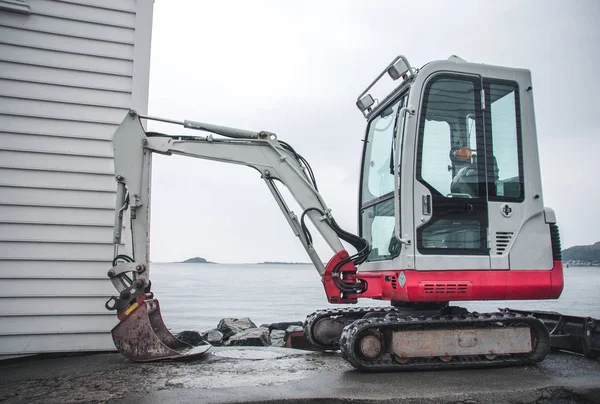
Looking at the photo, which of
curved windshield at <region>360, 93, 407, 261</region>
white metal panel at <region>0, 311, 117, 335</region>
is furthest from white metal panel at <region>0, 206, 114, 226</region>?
curved windshield at <region>360, 93, 407, 261</region>

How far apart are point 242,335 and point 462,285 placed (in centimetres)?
515

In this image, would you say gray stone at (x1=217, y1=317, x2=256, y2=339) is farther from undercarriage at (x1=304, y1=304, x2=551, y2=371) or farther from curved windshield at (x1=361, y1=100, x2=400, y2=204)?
undercarriage at (x1=304, y1=304, x2=551, y2=371)

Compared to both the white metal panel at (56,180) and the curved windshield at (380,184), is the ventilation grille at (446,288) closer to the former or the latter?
the curved windshield at (380,184)

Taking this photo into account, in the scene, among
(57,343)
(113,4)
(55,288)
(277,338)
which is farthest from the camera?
(277,338)

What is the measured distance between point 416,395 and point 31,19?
613cm

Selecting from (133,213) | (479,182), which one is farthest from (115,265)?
(479,182)

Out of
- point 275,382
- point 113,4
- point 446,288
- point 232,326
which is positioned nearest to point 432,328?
point 446,288

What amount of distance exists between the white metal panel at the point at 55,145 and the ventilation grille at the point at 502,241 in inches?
182

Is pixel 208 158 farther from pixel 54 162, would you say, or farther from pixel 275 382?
pixel 275 382

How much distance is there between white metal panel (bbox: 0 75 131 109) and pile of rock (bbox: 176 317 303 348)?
3.37 m

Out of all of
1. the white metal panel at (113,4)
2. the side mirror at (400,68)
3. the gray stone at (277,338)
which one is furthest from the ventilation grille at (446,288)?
the white metal panel at (113,4)

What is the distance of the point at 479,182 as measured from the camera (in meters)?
5.62

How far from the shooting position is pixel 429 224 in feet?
18.0

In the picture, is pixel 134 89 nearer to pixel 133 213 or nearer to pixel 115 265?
pixel 133 213
